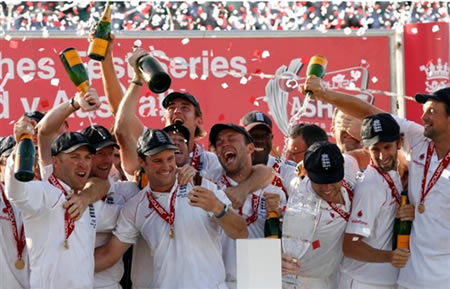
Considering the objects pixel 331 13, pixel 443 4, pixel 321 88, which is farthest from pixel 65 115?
pixel 331 13

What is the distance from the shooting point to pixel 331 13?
14.8 meters

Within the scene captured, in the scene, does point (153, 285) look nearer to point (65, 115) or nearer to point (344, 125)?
point (65, 115)

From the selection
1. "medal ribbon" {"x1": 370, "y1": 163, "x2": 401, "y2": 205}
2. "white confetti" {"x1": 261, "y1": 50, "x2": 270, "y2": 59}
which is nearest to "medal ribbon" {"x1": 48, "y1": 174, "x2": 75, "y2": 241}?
"medal ribbon" {"x1": 370, "y1": 163, "x2": 401, "y2": 205}

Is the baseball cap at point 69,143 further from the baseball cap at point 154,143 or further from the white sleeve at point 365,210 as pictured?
the white sleeve at point 365,210

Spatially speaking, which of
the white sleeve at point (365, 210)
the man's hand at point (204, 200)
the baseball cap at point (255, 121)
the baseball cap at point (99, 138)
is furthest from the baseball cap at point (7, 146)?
the white sleeve at point (365, 210)

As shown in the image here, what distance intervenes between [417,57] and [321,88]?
341 cm

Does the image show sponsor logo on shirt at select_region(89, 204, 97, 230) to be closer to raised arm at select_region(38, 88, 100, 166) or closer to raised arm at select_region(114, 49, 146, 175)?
raised arm at select_region(38, 88, 100, 166)

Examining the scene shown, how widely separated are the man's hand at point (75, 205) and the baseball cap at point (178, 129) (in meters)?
1.00

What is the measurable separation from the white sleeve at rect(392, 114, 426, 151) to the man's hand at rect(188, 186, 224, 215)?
1.56 meters

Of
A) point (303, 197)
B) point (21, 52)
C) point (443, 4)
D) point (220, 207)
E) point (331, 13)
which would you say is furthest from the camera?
point (331, 13)

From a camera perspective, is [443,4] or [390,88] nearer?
[390,88]

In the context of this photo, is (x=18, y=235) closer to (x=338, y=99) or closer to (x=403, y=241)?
(x=338, y=99)

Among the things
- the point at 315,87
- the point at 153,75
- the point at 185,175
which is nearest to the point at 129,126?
the point at 153,75

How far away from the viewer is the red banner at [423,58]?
10.6 metres
